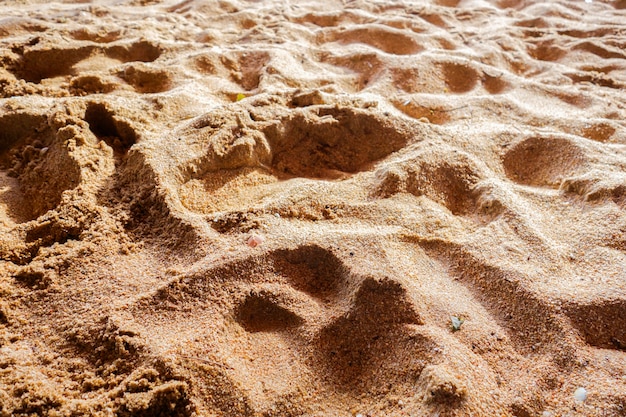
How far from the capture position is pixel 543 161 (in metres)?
A: 1.76

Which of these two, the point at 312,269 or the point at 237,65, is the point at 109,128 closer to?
the point at 237,65

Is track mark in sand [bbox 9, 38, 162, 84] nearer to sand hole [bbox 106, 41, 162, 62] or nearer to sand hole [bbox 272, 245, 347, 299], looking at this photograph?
sand hole [bbox 106, 41, 162, 62]

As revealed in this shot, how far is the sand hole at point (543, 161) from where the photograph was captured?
66.4 inches

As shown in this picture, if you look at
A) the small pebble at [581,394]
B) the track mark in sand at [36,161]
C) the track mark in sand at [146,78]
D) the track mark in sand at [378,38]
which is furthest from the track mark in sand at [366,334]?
the track mark in sand at [378,38]

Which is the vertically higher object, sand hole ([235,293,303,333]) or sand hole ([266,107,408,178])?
sand hole ([266,107,408,178])

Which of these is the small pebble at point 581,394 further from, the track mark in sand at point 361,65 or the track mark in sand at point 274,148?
the track mark in sand at point 361,65

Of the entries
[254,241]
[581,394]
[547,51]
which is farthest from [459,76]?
[581,394]

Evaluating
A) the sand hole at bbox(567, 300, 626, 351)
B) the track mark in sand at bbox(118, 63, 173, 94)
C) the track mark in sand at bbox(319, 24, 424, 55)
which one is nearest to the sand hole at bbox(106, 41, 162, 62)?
the track mark in sand at bbox(118, 63, 173, 94)

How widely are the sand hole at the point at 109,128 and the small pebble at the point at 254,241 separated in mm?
695

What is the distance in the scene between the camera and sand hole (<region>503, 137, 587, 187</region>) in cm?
169

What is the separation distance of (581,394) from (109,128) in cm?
176

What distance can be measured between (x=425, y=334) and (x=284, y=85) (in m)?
1.44

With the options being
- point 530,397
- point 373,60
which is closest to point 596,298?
point 530,397

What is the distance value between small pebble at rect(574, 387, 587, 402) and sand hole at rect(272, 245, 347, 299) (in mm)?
585
